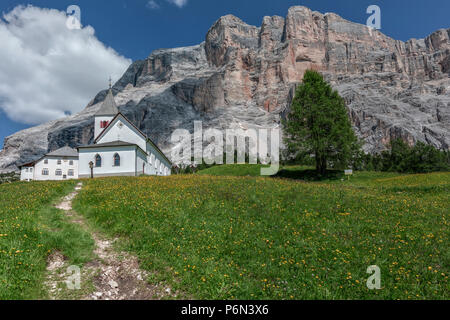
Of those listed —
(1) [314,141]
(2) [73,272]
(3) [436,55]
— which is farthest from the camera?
(3) [436,55]

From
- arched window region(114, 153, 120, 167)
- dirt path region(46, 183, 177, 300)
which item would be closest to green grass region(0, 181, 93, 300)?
dirt path region(46, 183, 177, 300)

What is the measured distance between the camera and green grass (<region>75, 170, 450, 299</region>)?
7.07m

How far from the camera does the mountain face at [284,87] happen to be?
141 m

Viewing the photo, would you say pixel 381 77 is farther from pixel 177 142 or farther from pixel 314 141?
pixel 314 141

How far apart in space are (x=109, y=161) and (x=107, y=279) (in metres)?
35.0

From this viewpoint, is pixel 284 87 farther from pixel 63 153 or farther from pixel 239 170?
pixel 239 170

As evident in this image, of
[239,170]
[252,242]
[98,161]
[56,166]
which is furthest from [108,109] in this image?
[252,242]

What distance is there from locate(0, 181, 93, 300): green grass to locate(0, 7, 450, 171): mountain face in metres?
140

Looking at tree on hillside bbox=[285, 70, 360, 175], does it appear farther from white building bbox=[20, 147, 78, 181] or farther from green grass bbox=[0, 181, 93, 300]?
white building bbox=[20, 147, 78, 181]

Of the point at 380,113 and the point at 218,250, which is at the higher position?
the point at 380,113

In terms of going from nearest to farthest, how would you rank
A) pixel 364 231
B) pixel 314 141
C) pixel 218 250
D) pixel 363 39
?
pixel 218 250 < pixel 364 231 < pixel 314 141 < pixel 363 39
